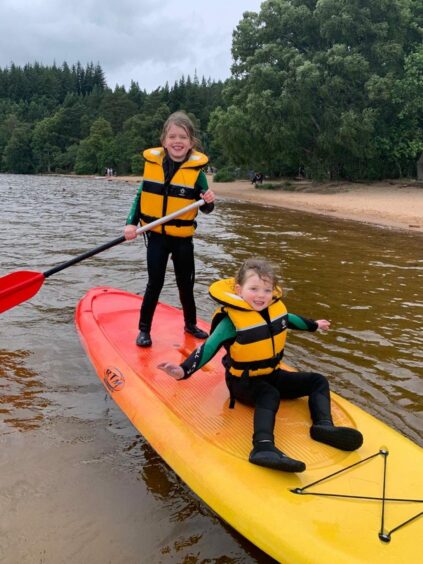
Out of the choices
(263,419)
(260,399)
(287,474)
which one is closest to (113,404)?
(260,399)

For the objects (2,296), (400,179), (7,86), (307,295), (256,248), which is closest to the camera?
(2,296)

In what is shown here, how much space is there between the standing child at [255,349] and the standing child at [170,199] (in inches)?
39.8

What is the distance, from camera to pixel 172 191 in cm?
382

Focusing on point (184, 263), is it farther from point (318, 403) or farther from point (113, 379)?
point (318, 403)

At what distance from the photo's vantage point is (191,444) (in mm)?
2613

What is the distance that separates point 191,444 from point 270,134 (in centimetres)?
2202

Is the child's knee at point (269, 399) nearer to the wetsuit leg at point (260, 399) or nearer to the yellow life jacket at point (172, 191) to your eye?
the wetsuit leg at point (260, 399)

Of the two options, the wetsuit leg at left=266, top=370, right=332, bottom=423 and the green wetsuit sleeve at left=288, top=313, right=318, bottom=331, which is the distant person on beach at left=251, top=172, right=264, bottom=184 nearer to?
the green wetsuit sleeve at left=288, top=313, right=318, bottom=331

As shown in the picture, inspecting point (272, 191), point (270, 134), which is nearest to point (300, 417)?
point (270, 134)

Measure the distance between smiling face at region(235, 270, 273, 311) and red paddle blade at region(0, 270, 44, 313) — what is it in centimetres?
242

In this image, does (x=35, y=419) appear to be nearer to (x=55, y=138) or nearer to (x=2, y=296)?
(x=2, y=296)

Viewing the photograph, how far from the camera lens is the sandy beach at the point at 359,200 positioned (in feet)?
50.8

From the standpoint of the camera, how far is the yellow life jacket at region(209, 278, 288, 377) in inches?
111

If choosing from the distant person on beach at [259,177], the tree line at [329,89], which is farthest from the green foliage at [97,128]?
the tree line at [329,89]
